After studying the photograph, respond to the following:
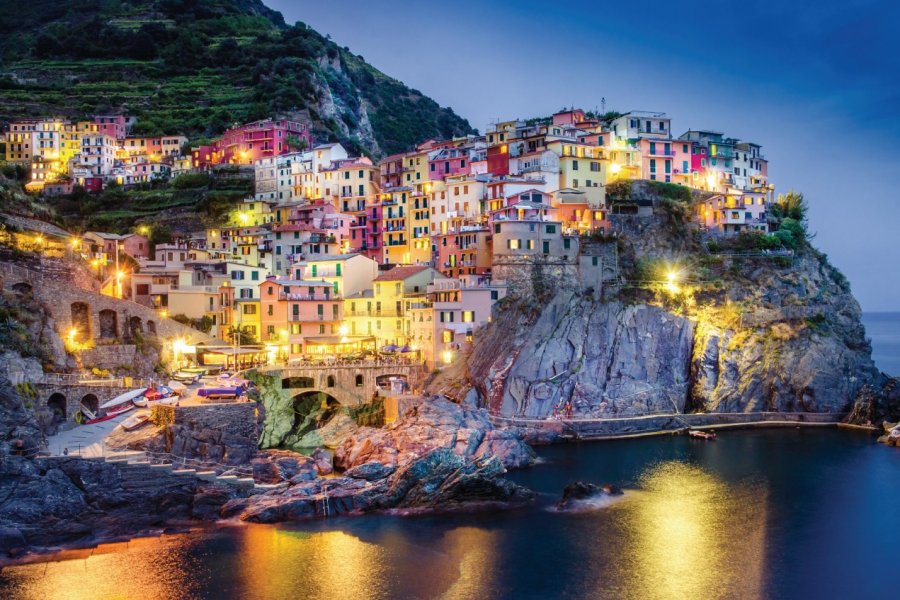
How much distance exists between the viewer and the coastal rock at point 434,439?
4484cm

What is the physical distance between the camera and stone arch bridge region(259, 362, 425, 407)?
174 feet

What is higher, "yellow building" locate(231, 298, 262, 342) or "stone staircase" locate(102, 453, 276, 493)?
"yellow building" locate(231, 298, 262, 342)

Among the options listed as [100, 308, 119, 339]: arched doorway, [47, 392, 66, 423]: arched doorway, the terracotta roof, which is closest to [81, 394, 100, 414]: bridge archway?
[47, 392, 66, 423]: arched doorway

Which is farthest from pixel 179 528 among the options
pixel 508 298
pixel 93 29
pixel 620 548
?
pixel 93 29

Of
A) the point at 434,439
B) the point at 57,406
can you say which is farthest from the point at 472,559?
the point at 57,406

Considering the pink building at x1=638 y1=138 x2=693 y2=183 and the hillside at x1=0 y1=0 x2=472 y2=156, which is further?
the hillside at x1=0 y1=0 x2=472 y2=156

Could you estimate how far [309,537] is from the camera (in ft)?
119

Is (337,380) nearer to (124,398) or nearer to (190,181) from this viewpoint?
(124,398)

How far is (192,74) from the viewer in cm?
11781

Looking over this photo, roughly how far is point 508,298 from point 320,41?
77367 mm

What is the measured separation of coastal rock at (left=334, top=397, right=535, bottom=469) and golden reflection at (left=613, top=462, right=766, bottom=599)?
294 inches

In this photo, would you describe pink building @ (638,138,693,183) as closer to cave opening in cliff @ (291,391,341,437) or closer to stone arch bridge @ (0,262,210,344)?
cave opening in cliff @ (291,391,341,437)

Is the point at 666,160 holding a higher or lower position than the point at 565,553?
higher

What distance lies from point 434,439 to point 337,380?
10.9m
